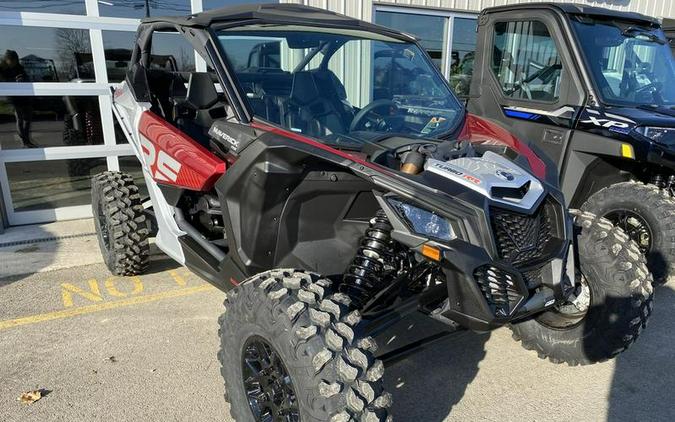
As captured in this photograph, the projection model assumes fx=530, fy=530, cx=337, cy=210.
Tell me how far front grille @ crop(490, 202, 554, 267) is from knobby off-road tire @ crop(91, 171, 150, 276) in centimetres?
322

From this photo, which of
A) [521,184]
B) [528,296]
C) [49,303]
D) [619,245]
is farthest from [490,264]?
[49,303]

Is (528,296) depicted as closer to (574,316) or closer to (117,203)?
(574,316)

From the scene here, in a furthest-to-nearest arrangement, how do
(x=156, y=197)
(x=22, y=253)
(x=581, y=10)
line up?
(x=22, y=253) < (x=581, y=10) < (x=156, y=197)

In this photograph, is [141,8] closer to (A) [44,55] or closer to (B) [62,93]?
(A) [44,55]

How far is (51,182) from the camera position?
6684 millimetres

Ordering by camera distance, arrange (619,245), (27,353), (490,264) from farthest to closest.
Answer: (27,353)
(619,245)
(490,264)

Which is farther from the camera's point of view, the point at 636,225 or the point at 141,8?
the point at 141,8

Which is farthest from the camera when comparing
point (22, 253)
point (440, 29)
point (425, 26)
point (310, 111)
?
point (440, 29)

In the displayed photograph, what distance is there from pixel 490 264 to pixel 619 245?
1.21 meters

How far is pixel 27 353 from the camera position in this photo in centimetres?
351

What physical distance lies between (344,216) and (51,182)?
204 inches

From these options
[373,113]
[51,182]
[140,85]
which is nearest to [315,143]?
[373,113]

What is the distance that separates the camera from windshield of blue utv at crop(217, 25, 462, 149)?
3.03 m

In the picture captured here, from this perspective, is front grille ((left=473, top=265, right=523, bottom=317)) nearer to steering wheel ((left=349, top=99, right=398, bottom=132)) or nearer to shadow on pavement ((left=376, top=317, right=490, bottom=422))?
shadow on pavement ((left=376, top=317, right=490, bottom=422))
